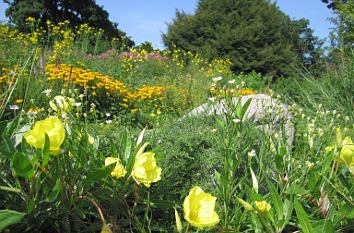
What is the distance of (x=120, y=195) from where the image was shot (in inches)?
57.2

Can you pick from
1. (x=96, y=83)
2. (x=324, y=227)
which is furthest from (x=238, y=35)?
(x=324, y=227)

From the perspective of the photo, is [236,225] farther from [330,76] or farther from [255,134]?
[330,76]

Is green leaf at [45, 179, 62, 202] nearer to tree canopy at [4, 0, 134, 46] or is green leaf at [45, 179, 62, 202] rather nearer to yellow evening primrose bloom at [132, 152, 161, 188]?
yellow evening primrose bloom at [132, 152, 161, 188]

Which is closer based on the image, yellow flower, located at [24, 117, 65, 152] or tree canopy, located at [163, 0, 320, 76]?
yellow flower, located at [24, 117, 65, 152]

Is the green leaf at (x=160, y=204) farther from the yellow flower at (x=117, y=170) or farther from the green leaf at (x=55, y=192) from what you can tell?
the green leaf at (x=55, y=192)

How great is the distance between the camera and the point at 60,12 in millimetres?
26859

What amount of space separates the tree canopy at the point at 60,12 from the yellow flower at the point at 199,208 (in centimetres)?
2595

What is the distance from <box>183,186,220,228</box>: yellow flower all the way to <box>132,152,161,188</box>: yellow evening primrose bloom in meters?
0.21

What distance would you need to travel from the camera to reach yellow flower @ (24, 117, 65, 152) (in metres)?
1.22

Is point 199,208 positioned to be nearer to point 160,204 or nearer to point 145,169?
point 145,169

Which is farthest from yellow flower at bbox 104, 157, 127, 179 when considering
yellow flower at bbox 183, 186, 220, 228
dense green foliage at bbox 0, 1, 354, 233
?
yellow flower at bbox 183, 186, 220, 228

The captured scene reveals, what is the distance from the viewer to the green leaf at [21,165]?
1.16 m

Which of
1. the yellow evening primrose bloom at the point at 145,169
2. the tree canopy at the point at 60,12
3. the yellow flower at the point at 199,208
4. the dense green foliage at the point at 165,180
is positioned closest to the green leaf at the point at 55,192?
the dense green foliage at the point at 165,180

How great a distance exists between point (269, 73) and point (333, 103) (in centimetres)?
1246
